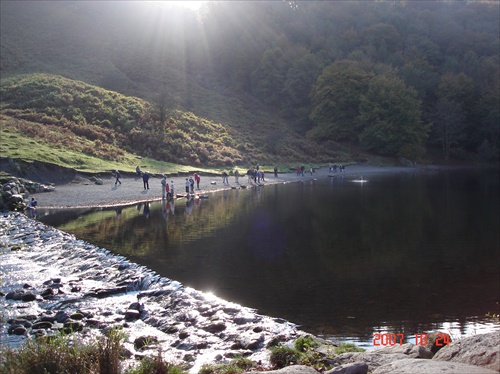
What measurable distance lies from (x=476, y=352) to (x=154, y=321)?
8.18 m

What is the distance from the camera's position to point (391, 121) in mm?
86750

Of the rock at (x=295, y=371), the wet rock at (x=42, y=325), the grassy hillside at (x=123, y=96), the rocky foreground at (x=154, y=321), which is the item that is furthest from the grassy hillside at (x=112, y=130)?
the rock at (x=295, y=371)

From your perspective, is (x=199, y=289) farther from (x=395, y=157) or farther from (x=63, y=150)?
(x=395, y=157)

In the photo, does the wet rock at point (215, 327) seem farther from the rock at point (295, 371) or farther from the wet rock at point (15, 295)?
the wet rock at point (15, 295)

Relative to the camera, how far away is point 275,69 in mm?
107875

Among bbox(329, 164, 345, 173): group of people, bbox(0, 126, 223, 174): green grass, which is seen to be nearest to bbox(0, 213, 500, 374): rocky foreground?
bbox(0, 126, 223, 174): green grass

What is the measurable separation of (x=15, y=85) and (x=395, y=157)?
223 feet

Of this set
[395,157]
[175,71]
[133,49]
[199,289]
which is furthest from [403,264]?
[133,49]

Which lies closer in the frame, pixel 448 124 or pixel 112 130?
pixel 112 130

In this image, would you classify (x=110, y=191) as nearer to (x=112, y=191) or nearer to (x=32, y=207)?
(x=112, y=191)

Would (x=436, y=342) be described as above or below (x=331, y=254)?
above

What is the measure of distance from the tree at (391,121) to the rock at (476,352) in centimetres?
8289

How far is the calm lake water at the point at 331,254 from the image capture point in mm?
12766

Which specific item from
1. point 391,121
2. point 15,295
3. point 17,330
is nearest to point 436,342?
point 17,330
